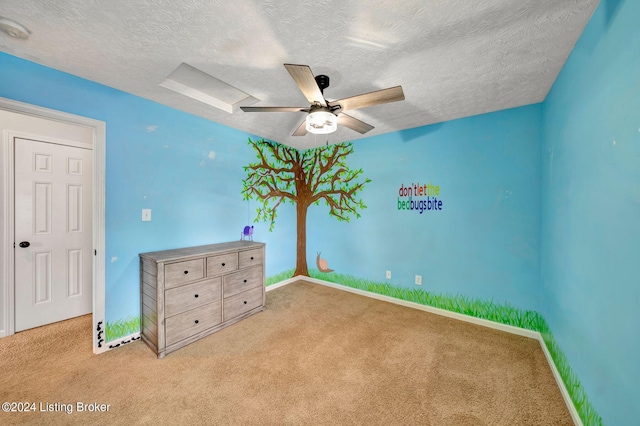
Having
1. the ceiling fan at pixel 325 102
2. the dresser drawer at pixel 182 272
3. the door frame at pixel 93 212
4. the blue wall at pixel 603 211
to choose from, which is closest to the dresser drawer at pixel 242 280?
the dresser drawer at pixel 182 272

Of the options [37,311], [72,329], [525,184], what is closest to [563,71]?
[525,184]

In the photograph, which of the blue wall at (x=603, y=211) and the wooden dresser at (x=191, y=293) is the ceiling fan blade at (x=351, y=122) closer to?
the blue wall at (x=603, y=211)

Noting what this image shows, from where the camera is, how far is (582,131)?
1.46 meters

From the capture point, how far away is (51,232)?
2.55 m

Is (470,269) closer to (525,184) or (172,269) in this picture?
(525,184)

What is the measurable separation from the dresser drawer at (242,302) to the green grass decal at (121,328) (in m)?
0.84

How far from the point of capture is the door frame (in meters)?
1.85

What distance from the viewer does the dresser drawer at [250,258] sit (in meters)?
2.68

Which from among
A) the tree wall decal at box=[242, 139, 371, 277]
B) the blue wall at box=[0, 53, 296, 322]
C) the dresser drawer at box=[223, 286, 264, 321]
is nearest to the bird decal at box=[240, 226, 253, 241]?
the blue wall at box=[0, 53, 296, 322]

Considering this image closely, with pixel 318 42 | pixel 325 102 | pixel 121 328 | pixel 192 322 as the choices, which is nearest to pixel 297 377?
pixel 192 322

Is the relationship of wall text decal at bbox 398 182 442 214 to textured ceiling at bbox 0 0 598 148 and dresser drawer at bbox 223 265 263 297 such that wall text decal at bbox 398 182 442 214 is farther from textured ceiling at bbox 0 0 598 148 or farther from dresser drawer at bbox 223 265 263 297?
dresser drawer at bbox 223 265 263 297

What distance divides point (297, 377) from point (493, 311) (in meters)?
2.28

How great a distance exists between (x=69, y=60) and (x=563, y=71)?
374 centimetres

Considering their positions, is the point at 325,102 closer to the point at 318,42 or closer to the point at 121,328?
the point at 318,42
